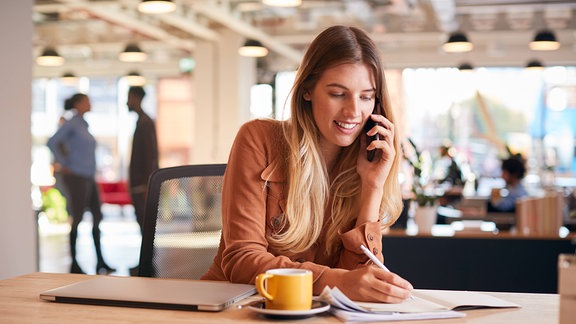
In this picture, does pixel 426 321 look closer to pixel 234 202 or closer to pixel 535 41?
pixel 234 202

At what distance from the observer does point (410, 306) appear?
147 cm

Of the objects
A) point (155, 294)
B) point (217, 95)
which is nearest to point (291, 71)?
point (217, 95)

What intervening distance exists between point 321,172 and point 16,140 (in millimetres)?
2566

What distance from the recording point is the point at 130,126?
14.7 meters

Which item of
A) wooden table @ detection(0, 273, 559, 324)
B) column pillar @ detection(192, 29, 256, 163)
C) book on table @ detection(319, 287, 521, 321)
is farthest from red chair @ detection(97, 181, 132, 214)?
book on table @ detection(319, 287, 521, 321)

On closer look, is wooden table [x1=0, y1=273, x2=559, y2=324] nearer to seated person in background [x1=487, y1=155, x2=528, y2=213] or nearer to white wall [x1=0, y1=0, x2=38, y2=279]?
white wall [x1=0, y1=0, x2=38, y2=279]

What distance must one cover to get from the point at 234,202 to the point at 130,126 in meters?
13.1

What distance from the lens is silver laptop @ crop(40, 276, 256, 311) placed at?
146 centimetres

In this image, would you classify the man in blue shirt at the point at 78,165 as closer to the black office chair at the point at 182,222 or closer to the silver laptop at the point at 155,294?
the black office chair at the point at 182,222

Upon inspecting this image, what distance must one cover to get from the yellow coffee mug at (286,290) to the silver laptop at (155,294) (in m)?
0.12

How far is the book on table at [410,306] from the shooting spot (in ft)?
4.52

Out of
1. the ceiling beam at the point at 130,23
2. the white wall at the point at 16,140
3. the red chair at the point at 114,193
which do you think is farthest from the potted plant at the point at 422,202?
the red chair at the point at 114,193

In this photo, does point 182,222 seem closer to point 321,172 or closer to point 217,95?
point 321,172

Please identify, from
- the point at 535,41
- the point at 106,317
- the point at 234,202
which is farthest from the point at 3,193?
the point at 535,41
